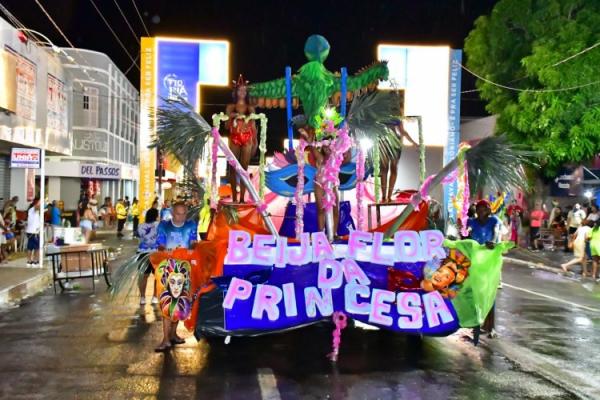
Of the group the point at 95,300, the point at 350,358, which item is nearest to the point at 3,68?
the point at 95,300

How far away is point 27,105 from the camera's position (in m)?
19.9

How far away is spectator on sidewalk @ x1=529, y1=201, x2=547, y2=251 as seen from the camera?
23.8m

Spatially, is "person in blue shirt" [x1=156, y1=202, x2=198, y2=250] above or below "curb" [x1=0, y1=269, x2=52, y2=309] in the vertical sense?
above

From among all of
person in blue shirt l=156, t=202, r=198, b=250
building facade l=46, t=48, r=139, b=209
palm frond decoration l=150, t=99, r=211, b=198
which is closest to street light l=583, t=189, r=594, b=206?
palm frond decoration l=150, t=99, r=211, b=198

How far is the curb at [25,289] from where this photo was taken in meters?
11.6

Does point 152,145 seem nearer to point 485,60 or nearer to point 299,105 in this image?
point 299,105

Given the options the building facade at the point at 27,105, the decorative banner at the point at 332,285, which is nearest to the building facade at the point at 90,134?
the building facade at the point at 27,105

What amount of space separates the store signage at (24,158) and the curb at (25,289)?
103 inches

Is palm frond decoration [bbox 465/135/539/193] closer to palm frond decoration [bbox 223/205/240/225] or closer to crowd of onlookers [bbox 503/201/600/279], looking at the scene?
palm frond decoration [bbox 223/205/240/225]

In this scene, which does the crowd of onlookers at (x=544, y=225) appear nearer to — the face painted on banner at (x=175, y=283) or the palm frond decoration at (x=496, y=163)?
the palm frond decoration at (x=496, y=163)

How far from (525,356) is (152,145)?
5183 millimetres

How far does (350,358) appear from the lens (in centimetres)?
752

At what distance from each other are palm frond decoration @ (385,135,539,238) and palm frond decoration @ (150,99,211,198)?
2.90 meters

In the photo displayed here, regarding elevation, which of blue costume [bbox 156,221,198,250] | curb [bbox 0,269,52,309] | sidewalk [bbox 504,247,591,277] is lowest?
curb [bbox 0,269,52,309]
